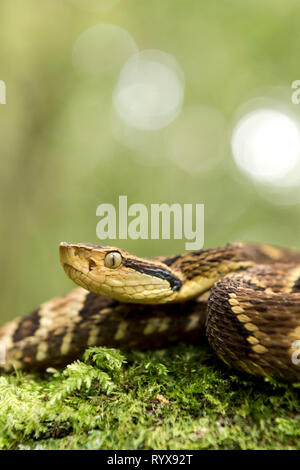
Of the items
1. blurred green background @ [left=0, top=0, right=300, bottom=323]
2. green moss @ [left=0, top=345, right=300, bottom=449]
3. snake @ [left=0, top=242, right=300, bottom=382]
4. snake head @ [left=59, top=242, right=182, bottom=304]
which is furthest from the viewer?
blurred green background @ [left=0, top=0, right=300, bottom=323]

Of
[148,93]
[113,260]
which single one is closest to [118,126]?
[148,93]

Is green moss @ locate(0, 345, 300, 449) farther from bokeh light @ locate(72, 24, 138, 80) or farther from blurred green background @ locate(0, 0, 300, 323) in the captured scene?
bokeh light @ locate(72, 24, 138, 80)

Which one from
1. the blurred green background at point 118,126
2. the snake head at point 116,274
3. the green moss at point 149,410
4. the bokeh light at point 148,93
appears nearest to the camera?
the green moss at point 149,410

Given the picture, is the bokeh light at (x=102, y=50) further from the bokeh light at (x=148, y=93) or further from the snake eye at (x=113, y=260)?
the snake eye at (x=113, y=260)

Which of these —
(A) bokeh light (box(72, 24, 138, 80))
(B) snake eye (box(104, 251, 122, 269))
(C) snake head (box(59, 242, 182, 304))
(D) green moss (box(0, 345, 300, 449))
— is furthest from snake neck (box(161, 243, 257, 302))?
(A) bokeh light (box(72, 24, 138, 80))

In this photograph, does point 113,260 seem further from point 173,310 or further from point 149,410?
point 149,410

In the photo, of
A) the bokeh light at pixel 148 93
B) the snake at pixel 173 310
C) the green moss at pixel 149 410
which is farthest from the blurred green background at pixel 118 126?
the green moss at pixel 149 410
